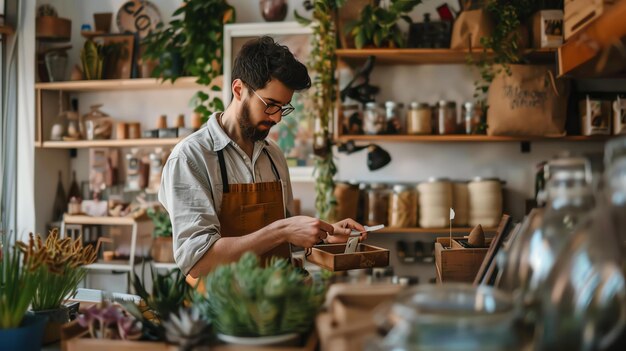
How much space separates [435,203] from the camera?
3.71 meters

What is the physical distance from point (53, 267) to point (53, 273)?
24 millimetres

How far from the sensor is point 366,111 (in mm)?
3787

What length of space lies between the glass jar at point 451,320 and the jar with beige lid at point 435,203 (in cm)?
281

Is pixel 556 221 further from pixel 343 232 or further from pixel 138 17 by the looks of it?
pixel 138 17

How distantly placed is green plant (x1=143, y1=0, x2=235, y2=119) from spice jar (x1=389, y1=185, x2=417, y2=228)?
1.27 m

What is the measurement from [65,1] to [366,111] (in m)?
2.51

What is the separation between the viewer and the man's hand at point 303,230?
2043 mm

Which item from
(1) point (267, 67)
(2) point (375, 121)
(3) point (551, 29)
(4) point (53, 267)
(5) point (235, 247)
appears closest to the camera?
(4) point (53, 267)

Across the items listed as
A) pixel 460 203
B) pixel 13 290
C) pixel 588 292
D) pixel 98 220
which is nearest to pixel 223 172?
pixel 13 290

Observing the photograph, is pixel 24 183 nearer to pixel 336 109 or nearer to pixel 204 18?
pixel 204 18

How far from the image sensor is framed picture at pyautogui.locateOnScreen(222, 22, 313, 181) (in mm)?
Result: 3959

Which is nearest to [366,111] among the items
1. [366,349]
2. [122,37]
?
[122,37]

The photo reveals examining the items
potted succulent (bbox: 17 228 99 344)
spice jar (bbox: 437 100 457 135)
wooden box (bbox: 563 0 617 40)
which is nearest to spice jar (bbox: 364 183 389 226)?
spice jar (bbox: 437 100 457 135)

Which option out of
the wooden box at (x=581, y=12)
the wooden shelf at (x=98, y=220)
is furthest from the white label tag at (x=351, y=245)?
the wooden shelf at (x=98, y=220)
